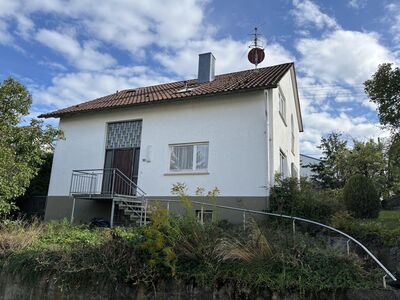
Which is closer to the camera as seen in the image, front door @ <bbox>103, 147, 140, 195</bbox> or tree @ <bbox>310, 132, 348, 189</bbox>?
front door @ <bbox>103, 147, 140, 195</bbox>

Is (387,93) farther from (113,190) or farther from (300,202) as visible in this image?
(113,190)

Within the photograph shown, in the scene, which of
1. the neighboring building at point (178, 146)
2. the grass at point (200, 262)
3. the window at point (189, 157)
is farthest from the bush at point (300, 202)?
the grass at point (200, 262)

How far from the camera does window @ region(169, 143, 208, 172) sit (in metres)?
14.9

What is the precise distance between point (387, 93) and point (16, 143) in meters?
13.6

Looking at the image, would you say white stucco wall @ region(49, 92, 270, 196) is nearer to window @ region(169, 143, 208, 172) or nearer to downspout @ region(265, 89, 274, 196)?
downspout @ region(265, 89, 274, 196)

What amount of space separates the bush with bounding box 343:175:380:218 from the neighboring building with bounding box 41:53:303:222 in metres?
2.92

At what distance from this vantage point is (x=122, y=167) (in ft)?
54.0

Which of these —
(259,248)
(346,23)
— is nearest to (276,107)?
(346,23)

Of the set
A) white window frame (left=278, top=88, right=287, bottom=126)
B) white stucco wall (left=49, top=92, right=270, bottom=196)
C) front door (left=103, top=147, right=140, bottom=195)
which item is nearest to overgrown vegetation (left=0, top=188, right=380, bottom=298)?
white stucco wall (left=49, top=92, right=270, bottom=196)

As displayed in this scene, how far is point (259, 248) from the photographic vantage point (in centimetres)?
659

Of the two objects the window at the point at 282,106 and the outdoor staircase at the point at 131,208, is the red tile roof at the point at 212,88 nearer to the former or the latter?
the window at the point at 282,106

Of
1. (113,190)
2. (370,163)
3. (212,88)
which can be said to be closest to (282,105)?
(212,88)

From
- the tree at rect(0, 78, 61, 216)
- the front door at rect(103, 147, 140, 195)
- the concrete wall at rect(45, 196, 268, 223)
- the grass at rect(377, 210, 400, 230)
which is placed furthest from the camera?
the front door at rect(103, 147, 140, 195)

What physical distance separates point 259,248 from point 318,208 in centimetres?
664
